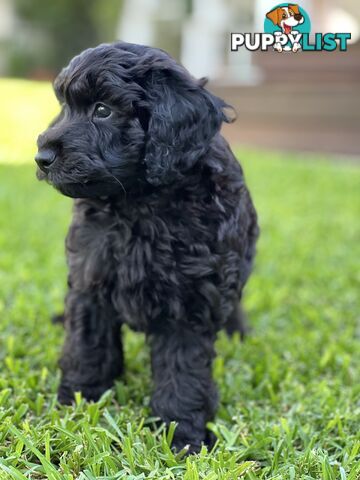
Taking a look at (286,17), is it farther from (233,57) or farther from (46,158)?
(233,57)

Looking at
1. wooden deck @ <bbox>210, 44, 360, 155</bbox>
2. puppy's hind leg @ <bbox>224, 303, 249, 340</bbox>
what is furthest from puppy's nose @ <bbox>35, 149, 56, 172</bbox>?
wooden deck @ <bbox>210, 44, 360, 155</bbox>

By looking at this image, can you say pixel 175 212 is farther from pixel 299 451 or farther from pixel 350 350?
pixel 350 350

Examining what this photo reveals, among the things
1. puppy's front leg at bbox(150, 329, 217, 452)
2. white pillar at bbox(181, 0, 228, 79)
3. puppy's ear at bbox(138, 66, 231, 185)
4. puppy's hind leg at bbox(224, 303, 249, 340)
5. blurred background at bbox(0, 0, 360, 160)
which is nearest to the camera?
puppy's ear at bbox(138, 66, 231, 185)

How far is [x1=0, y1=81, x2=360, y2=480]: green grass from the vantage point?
229 cm

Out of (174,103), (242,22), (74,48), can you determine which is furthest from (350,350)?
(74,48)

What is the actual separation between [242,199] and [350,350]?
4.76ft

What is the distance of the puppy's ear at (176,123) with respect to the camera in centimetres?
240

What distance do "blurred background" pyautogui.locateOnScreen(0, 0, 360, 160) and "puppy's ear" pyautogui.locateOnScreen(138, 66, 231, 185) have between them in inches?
74.2

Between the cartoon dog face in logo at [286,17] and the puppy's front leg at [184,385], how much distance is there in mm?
1752

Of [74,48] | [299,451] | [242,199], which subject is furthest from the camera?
[74,48]

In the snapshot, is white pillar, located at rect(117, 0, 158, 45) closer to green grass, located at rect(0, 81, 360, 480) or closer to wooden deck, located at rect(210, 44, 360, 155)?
wooden deck, located at rect(210, 44, 360, 155)

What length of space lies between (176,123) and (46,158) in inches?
19.8

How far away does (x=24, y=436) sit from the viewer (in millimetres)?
2295

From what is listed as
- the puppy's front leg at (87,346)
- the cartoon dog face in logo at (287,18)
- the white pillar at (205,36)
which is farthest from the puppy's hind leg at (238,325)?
the white pillar at (205,36)
